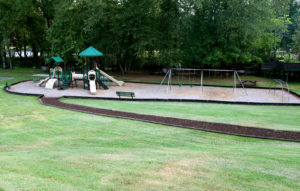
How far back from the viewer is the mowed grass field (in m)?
5.54

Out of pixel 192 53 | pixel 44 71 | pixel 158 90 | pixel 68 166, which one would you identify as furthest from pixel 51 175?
pixel 44 71

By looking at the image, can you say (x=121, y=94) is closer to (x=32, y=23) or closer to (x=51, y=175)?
(x=51, y=175)

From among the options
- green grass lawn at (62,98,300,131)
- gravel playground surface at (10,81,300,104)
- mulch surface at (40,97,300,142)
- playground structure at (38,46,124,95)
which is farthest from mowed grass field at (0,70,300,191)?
playground structure at (38,46,124,95)

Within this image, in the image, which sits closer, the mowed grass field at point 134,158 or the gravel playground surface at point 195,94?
the mowed grass field at point 134,158

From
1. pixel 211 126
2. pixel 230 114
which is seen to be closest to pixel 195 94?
pixel 230 114

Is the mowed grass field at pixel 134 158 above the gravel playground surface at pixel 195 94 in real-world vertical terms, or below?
below

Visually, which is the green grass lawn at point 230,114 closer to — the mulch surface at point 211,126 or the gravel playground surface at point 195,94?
Answer: the mulch surface at point 211,126

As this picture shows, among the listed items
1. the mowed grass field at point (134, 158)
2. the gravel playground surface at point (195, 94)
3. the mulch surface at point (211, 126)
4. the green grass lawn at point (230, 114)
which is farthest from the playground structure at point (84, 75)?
the mowed grass field at point (134, 158)

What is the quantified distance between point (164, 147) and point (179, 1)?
22367 millimetres

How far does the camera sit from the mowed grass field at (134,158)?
218 inches

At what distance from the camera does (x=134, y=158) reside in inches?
287

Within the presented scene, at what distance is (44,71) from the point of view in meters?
40.2

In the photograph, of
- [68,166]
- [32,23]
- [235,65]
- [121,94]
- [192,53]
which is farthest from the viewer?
[32,23]

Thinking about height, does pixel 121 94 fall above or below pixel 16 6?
below
